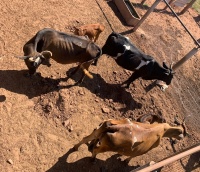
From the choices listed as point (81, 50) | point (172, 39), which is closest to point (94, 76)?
point (81, 50)

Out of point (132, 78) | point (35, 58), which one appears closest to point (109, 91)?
point (132, 78)

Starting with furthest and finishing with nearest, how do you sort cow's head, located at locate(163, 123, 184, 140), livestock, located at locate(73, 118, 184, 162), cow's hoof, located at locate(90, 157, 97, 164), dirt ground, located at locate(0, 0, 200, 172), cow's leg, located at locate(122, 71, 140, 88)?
cow's leg, located at locate(122, 71, 140, 88) → cow's hoof, located at locate(90, 157, 97, 164) → dirt ground, located at locate(0, 0, 200, 172) → cow's head, located at locate(163, 123, 184, 140) → livestock, located at locate(73, 118, 184, 162)

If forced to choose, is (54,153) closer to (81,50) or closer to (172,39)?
(81,50)

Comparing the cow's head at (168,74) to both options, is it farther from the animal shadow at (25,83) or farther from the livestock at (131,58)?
the animal shadow at (25,83)

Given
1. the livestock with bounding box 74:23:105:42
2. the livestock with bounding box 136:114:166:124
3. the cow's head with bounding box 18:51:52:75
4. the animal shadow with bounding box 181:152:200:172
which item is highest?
the livestock with bounding box 136:114:166:124

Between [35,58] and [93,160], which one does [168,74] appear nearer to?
[93,160]

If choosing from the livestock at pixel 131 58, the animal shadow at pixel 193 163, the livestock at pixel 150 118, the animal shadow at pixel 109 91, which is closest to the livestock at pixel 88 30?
the livestock at pixel 131 58

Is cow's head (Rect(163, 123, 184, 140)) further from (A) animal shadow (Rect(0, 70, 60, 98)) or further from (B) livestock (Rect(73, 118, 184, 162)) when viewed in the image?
(A) animal shadow (Rect(0, 70, 60, 98))

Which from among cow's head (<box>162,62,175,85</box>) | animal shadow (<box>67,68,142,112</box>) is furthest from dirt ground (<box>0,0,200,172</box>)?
cow's head (<box>162,62,175,85</box>)

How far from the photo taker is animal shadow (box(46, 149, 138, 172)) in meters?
7.16

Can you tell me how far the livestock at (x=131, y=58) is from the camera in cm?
902

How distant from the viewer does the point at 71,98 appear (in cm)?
839

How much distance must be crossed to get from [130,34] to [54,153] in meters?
6.04

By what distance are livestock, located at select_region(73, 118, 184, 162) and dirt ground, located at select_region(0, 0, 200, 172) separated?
112 centimetres
